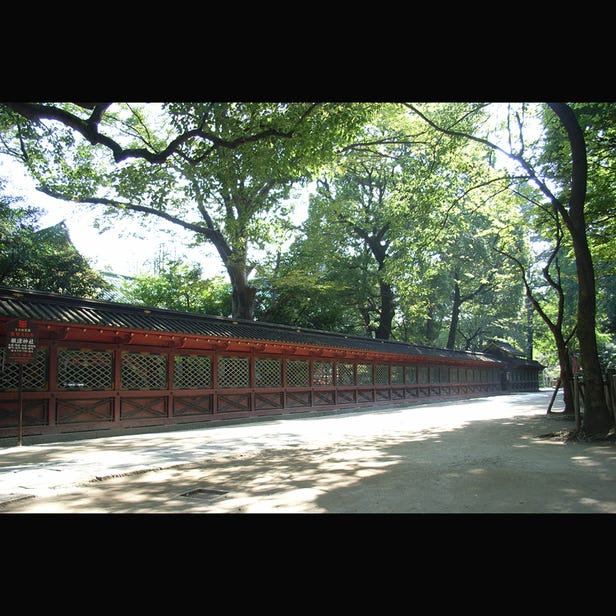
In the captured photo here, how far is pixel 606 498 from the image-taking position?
502cm

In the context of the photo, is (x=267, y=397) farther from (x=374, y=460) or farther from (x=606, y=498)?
(x=606, y=498)

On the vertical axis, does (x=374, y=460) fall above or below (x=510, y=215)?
below

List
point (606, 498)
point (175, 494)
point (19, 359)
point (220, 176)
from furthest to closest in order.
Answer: point (220, 176) < point (19, 359) < point (175, 494) < point (606, 498)

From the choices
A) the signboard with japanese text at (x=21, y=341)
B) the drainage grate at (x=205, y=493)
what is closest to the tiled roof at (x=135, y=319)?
the signboard with japanese text at (x=21, y=341)

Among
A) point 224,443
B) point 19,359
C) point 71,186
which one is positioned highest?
point 71,186

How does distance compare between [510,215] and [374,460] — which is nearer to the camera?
[374,460]

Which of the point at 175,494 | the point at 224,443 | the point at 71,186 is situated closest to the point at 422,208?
the point at 224,443

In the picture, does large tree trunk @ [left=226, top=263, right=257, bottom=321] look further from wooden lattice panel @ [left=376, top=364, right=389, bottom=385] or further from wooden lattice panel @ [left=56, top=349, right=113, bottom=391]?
wooden lattice panel @ [left=56, top=349, right=113, bottom=391]

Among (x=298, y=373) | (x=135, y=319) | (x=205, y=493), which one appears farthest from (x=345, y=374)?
(x=205, y=493)

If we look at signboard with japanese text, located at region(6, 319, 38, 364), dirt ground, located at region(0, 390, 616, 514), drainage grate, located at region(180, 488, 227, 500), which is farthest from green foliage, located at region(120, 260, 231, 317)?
drainage grate, located at region(180, 488, 227, 500)

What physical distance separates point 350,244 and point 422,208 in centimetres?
1494

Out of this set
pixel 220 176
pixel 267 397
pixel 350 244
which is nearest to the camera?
pixel 220 176

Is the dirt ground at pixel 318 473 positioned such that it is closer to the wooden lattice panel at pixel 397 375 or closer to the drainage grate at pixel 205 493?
the drainage grate at pixel 205 493

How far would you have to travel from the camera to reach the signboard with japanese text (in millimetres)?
8773
